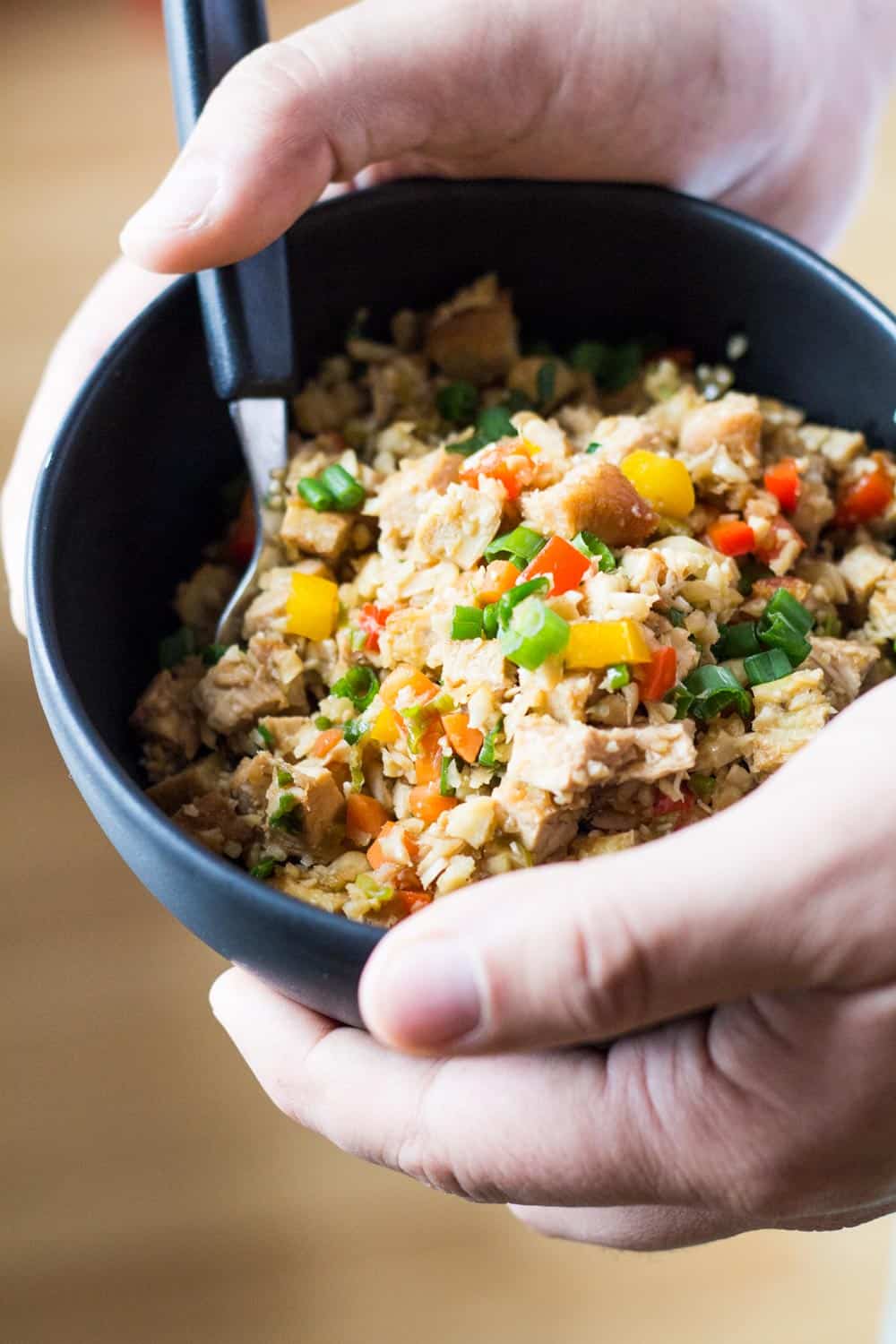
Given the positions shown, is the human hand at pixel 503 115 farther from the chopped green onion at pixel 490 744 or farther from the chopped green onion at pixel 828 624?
the chopped green onion at pixel 828 624

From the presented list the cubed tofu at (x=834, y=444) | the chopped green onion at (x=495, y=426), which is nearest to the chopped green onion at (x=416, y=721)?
the chopped green onion at (x=495, y=426)

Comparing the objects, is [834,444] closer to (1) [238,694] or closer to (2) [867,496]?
(2) [867,496]

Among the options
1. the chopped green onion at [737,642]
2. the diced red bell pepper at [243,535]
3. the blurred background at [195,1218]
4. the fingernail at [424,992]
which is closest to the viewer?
the fingernail at [424,992]

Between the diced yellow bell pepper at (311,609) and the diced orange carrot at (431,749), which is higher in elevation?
the diced yellow bell pepper at (311,609)

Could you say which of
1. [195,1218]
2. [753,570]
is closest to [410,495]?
[753,570]

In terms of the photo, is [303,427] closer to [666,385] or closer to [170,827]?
[666,385]

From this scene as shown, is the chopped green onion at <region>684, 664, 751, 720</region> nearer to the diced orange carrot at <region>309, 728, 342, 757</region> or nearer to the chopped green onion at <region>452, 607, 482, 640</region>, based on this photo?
the chopped green onion at <region>452, 607, 482, 640</region>
